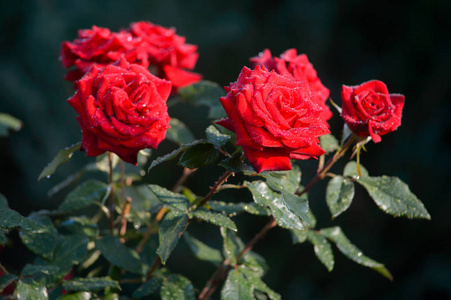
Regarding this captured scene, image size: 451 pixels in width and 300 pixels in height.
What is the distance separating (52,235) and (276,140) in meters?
0.50

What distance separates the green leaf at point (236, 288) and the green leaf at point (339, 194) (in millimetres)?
202

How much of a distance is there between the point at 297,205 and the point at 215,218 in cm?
13

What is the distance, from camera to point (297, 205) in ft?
1.96

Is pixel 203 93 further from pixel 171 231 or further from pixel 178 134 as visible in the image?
pixel 171 231

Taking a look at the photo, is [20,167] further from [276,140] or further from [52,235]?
[276,140]

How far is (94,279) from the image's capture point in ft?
2.45

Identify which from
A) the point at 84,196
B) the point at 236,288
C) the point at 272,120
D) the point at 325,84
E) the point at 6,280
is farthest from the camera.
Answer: the point at 325,84

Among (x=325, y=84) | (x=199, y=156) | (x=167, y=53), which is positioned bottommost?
(x=325, y=84)

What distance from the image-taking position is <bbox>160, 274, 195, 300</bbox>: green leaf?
0.77 metres

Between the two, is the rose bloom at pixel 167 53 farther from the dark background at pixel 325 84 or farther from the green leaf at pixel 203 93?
the dark background at pixel 325 84

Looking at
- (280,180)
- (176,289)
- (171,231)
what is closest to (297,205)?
(280,180)

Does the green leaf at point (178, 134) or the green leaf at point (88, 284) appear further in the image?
the green leaf at point (178, 134)

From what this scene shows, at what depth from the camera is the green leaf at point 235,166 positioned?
0.59m

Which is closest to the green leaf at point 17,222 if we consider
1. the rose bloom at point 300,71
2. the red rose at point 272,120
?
the red rose at point 272,120
